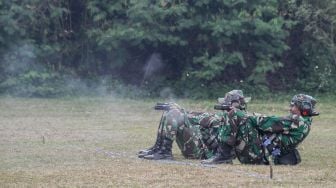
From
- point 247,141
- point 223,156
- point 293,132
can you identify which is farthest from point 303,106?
point 223,156

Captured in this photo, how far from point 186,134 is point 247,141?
3.70ft

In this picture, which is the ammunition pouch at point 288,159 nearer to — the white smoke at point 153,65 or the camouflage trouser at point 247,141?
the camouflage trouser at point 247,141

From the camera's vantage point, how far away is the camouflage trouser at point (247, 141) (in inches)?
437

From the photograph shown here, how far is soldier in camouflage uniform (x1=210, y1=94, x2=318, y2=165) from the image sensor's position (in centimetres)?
1110

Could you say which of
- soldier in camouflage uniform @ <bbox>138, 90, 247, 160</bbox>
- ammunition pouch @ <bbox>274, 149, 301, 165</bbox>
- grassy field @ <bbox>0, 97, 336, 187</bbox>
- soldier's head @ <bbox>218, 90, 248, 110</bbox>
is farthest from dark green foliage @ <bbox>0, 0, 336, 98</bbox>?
ammunition pouch @ <bbox>274, 149, 301, 165</bbox>

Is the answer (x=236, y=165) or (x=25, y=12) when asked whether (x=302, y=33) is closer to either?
(x=25, y=12)

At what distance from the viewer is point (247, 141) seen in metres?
11.1

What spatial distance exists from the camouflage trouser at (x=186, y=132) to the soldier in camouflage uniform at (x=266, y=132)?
0.82 meters

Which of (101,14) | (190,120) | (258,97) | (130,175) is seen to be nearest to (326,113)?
(258,97)

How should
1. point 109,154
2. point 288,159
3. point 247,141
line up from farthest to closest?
point 109,154, point 288,159, point 247,141

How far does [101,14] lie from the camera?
2778cm

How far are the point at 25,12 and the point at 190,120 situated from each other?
51.5 ft

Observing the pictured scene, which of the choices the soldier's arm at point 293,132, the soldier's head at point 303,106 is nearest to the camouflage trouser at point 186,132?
the soldier's arm at point 293,132

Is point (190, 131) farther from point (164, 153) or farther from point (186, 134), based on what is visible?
point (164, 153)
